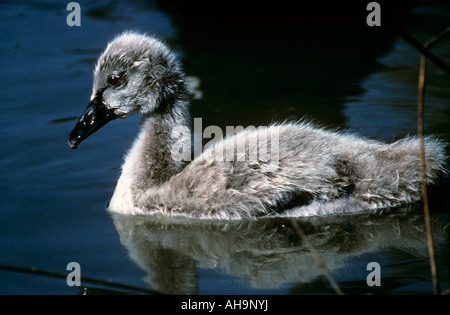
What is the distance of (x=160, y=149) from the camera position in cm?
533

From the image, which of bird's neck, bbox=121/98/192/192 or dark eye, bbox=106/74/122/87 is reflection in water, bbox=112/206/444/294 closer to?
bird's neck, bbox=121/98/192/192

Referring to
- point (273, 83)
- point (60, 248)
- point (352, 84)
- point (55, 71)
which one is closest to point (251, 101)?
point (273, 83)

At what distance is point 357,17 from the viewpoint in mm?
9156

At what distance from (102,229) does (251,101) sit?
2.55 meters

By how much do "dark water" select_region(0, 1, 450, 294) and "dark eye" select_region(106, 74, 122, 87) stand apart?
0.86m

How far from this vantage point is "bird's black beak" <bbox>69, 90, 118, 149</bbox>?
211 inches

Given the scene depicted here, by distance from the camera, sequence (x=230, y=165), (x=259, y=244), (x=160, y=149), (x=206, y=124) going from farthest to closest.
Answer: (x=206, y=124), (x=160, y=149), (x=230, y=165), (x=259, y=244)

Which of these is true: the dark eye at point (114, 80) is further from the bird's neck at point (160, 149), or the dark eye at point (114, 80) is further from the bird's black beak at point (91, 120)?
the bird's neck at point (160, 149)

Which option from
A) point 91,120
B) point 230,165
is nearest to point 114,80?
point 91,120

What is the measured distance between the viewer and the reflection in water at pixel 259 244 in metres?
4.37

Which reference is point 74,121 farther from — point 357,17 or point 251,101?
point 357,17

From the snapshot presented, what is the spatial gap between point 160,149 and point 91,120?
57cm

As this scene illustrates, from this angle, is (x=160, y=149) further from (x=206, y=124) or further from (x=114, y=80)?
(x=206, y=124)

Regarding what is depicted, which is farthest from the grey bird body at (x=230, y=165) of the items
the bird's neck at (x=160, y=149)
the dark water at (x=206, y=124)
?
the dark water at (x=206, y=124)
